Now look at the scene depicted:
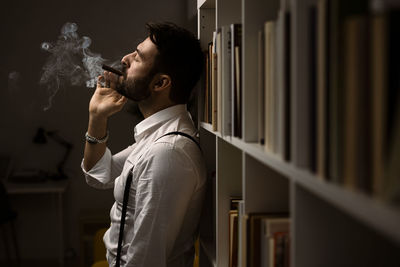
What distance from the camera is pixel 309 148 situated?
71cm

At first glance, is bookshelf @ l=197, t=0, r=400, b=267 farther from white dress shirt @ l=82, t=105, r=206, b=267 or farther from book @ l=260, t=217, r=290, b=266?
white dress shirt @ l=82, t=105, r=206, b=267

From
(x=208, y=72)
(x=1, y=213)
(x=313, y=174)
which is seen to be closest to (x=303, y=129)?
(x=313, y=174)

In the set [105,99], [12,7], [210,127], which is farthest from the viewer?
[12,7]

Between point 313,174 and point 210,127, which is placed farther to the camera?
point 210,127

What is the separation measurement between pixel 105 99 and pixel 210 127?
0.76m

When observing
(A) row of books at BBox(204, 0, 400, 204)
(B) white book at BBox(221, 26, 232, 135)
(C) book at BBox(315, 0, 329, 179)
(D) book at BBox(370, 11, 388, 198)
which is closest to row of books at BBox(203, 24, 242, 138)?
(B) white book at BBox(221, 26, 232, 135)

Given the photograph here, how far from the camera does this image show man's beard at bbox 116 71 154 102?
6.28ft

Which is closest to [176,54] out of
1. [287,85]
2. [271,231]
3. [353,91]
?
[271,231]

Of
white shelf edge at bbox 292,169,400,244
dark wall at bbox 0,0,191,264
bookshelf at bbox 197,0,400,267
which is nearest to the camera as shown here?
white shelf edge at bbox 292,169,400,244

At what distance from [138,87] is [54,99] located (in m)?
2.53

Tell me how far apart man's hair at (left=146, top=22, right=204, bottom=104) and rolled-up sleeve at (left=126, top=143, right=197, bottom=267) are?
0.39m

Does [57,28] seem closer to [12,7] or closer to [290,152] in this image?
[12,7]

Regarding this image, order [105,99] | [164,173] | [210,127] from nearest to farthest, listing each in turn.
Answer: [164,173]
[210,127]
[105,99]

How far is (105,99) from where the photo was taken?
2250 millimetres
